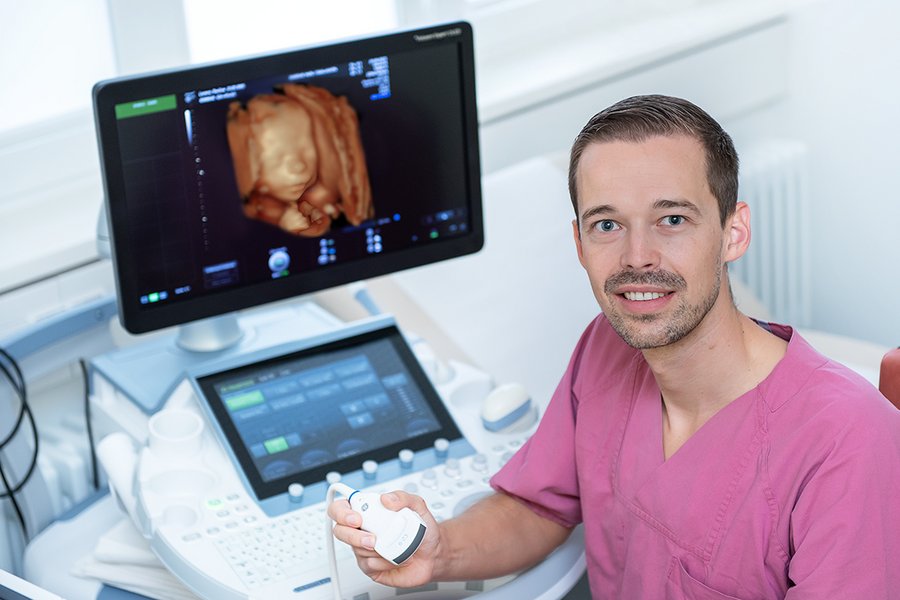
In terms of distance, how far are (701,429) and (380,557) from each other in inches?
14.9

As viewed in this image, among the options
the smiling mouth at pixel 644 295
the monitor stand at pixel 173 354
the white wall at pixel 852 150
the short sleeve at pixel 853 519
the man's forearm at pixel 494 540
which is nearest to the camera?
the short sleeve at pixel 853 519

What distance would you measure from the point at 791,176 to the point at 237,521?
1792mm

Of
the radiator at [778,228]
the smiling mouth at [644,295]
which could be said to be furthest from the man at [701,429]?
the radiator at [778,228]

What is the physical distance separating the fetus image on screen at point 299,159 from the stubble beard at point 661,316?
0.46m

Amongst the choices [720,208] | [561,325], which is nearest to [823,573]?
[720,208]

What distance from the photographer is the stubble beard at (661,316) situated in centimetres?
137

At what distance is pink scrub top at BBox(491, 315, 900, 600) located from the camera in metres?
1.29

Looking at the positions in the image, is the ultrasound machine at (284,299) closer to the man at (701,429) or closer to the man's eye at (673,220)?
the man at (701,429)

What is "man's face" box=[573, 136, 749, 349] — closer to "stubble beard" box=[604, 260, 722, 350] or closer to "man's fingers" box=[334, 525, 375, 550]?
"stubble beard" box=[604, 260, 722, 350]

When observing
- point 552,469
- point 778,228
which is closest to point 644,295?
point 552,469

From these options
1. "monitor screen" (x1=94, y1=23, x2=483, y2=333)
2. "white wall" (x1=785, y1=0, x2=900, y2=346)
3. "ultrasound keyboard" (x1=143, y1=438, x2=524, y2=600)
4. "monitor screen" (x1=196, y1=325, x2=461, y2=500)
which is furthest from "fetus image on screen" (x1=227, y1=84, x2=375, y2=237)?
"white wall" (x1=785, y1=0, x2=900, y2=346)

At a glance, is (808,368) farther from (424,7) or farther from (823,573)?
(424,7)

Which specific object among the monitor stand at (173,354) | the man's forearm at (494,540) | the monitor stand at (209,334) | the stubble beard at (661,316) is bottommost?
the man's forearm at (494,540)

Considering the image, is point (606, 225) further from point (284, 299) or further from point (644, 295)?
point (284, 299)
